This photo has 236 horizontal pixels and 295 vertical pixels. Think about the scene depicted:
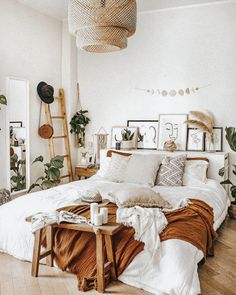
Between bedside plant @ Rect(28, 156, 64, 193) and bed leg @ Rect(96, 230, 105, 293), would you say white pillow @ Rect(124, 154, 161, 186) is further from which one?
bed leg @ Rect(96, 230, 105, 293)

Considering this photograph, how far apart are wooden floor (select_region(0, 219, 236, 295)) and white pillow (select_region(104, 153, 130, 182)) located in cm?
167

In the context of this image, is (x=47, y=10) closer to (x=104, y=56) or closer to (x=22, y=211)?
(x=104, y=56)

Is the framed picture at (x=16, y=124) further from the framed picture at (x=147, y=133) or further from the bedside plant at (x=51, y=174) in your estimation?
the framed picture at (x=147, y=133)

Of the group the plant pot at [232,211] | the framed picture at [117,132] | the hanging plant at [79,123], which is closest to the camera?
the plant pot at [232,211]

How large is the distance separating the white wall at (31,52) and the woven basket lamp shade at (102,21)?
2.45 meters

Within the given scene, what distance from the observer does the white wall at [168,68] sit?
17.0 feet

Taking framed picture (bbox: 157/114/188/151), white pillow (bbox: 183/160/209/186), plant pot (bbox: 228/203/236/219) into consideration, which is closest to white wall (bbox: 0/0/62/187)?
framed picture (bbox: 157/114/188/151)

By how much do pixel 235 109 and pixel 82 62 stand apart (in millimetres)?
2681

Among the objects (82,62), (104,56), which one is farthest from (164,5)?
(82,62)

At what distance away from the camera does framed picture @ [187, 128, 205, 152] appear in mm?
5312

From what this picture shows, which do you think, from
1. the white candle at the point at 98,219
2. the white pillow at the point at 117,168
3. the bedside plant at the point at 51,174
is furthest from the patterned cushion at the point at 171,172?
the white candle at the point at 98,219

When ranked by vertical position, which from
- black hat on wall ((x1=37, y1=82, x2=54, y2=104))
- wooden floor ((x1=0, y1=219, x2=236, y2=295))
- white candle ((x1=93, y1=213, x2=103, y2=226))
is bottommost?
wooden floor ((x1=0, y1=219, x2=236, y2=295))

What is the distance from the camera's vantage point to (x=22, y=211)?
3607 mm

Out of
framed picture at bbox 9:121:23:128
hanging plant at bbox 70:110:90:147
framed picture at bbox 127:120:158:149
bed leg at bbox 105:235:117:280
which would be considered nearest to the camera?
bed leg at bbox 105:235:117:280
